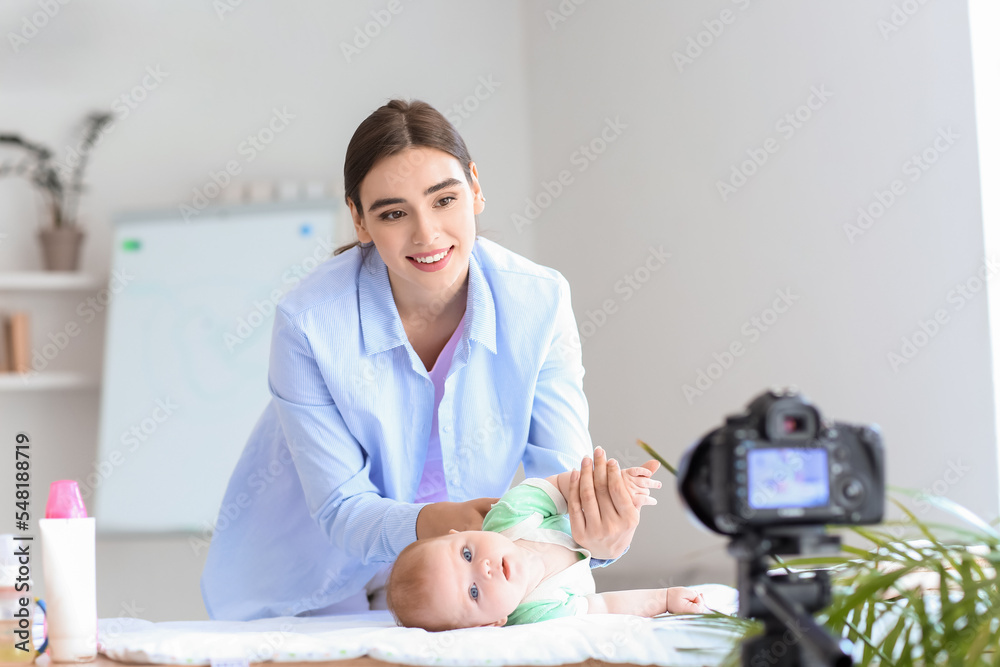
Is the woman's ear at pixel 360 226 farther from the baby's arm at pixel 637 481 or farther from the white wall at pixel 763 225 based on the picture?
the white wall at pixel 763 225

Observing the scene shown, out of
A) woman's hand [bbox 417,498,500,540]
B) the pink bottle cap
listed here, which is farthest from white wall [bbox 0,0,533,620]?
the pink bottle cap

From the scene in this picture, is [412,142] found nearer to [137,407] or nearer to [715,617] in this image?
[715,617]

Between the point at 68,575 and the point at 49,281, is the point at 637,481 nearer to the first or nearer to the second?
the point at 68,575

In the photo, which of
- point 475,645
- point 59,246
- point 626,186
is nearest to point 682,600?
point 475,645

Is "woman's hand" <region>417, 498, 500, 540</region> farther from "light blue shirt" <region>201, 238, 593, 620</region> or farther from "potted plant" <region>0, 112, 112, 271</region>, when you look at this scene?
"potted plant" <region>0, 112, 112, 271</region>

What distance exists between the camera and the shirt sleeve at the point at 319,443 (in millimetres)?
1567

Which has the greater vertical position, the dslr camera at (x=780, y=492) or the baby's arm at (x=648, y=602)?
the dslr camera at (x=780, y=492)

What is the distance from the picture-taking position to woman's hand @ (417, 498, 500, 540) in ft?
4.75

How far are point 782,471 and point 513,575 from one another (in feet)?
2.22

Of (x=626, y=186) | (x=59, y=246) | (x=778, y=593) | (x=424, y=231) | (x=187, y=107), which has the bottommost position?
(x=778, y=593)

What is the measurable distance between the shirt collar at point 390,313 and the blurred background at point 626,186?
70cm

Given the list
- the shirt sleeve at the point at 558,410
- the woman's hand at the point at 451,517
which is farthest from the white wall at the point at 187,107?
the woman's hand at the point at 451,517

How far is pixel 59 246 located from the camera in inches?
136

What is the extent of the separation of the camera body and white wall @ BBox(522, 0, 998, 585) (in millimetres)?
1649
